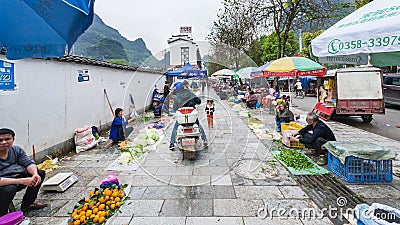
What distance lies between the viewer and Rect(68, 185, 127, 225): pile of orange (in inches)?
114

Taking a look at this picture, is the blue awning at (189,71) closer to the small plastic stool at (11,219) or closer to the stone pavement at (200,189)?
the stone pavement at (200,189)

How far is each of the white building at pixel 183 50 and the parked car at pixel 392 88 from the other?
1132cm

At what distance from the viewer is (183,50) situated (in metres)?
6.20

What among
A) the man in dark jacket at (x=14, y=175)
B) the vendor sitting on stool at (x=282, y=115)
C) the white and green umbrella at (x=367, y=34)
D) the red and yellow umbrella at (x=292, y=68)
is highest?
the red and yellow umbrella at (x=292, y=68)

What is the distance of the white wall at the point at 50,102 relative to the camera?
14.7ft

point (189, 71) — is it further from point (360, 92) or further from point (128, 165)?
point (360, 92)

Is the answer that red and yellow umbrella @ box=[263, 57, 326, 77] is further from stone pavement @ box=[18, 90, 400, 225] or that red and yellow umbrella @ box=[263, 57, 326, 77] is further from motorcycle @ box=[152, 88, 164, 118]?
motorcycle @ box=[152, 88, 164, 118]

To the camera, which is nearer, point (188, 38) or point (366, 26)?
point (366, 26)

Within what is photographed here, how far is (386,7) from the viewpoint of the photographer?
271cm

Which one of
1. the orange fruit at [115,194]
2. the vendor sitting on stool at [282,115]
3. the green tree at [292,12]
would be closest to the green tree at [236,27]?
the green tree at [292,12]

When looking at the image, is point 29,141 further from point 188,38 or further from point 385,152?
point 385,152

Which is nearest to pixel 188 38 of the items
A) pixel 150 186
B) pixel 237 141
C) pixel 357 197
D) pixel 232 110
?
pixel 237 141

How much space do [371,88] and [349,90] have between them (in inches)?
26.8

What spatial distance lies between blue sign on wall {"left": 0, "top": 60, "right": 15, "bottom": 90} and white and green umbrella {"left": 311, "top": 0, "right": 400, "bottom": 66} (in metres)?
4.63
